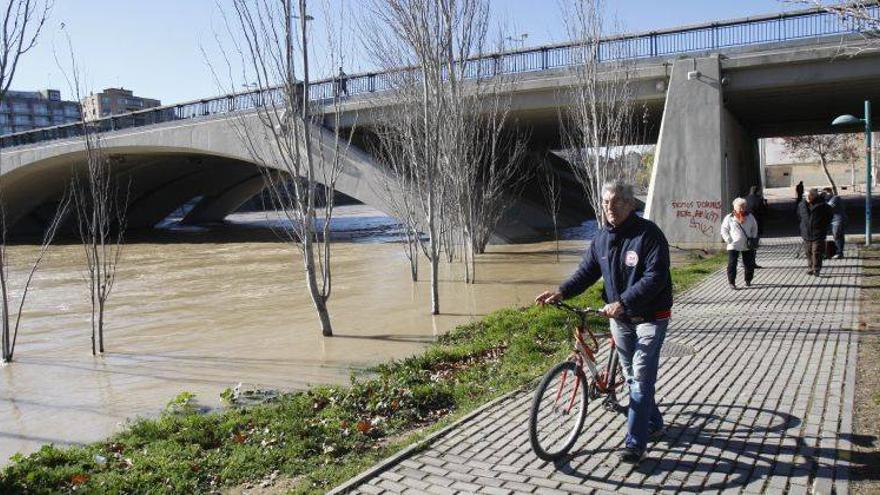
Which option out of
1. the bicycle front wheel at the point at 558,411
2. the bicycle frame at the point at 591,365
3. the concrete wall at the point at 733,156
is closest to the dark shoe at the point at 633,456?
the bicycle front wheel at the point at 558,411

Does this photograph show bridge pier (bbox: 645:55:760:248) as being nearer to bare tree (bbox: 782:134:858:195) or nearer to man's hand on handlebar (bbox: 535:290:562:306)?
man's hand on handlebar (bbox: 535:290:562:306)

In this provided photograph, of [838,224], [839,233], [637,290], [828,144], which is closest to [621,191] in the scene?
[637,290]

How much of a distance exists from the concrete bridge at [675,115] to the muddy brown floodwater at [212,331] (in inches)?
135

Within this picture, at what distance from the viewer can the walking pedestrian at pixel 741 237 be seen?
41.9ft

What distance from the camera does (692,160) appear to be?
22094 millimetres

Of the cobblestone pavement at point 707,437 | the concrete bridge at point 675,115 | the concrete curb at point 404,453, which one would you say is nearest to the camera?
the cobblestone pavement at point 707,437

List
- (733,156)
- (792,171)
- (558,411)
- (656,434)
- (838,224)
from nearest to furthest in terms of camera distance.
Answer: (558,411) → (656,434) → (838,224) → (733,156) → (792,171)

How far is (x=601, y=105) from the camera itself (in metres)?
20.1

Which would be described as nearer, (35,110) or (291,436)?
(291,436)

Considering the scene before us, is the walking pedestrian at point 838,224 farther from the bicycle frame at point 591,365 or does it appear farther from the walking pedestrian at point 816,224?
the bicycle frame at point 591,365

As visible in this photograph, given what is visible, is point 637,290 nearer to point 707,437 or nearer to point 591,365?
point 591,365

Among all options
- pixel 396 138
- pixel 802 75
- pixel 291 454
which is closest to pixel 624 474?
pixel 291 454

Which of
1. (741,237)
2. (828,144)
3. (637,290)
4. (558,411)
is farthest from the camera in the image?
(828,144)

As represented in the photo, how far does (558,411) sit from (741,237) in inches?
349
